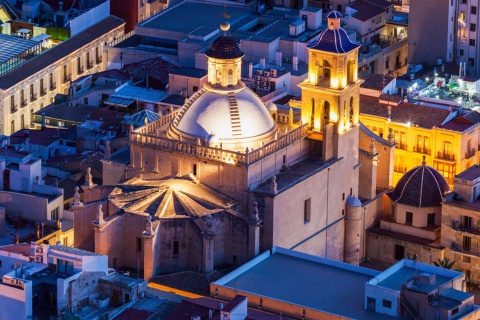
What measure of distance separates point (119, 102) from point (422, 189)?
116ft

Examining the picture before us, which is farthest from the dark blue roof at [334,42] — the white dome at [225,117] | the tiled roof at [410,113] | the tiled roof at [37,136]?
the tiled roof at [37,136]

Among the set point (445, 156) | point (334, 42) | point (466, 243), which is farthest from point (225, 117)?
point (445, 156)

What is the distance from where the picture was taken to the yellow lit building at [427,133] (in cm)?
17738

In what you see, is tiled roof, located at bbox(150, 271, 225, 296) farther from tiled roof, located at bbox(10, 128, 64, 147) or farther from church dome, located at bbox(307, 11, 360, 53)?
tiled roof, located at bbox(10, 128, 64, 147)

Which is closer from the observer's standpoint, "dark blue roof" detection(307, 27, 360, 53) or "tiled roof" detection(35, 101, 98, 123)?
"dark blue roof" detection(307, 27, 360, 53)

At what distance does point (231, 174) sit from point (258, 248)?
227 inches

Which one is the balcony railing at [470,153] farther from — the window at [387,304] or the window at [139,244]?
the window at [139,244]

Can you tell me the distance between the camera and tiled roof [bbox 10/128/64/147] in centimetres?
18338

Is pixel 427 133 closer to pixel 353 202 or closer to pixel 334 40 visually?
pixel 353 202

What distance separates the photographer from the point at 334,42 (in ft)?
523

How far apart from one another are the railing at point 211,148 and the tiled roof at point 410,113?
20.8 m

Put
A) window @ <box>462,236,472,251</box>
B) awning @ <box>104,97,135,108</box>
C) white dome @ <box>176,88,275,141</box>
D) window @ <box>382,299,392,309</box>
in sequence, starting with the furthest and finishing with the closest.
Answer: awning @ <box>104,97,135,108</box> → window @ <box>462,236,472,251</box> → white dome @ <box>176,88,275,141</box> → window @ <box>382,299,392,309</box>

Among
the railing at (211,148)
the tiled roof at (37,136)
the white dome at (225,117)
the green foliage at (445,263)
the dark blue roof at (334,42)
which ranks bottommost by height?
the green foliage at (445,263)

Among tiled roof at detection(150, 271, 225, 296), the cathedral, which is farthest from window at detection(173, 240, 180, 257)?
tiled roof at detection(150, 271, 225, 296)
